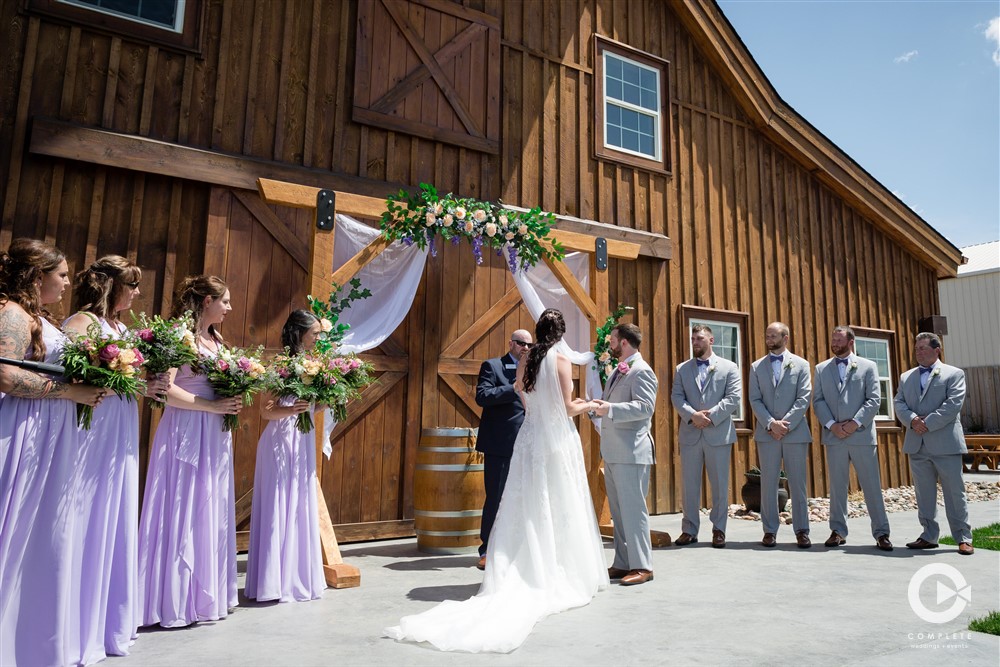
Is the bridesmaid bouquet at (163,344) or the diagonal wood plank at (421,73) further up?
the diagonal wood plank at (421,73)

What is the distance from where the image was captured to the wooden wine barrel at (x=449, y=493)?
227 inches

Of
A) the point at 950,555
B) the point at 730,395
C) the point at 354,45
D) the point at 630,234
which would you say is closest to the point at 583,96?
the point at 630,234

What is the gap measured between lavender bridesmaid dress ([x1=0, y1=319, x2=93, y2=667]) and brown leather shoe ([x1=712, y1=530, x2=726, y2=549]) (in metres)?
4.84

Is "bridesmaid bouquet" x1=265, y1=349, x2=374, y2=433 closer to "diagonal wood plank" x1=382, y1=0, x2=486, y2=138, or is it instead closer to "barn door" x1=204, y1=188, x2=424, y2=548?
"barn door" x1=204, y1=188, x2=424, y2=548

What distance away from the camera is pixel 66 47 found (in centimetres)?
554

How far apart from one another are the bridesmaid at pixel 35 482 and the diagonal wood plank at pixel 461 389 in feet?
13.3

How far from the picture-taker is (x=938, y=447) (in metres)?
5.97

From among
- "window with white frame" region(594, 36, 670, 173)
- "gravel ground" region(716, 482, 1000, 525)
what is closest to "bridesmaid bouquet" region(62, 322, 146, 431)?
"window with white frame" region(594, 36, 670, 173)

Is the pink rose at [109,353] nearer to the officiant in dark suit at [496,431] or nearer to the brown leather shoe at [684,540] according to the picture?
the officiant in dark suit at [496,431]

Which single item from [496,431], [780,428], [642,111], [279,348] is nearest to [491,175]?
[642,111]

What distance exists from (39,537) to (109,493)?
335mm

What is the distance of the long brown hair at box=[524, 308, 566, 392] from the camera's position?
4.53 metres

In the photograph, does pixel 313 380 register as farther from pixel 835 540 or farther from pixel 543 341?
pixel 835 540

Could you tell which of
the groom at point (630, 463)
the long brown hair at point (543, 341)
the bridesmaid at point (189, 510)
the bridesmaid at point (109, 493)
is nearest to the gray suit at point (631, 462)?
the groom at point (630, 463)
